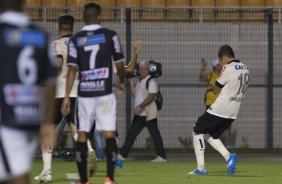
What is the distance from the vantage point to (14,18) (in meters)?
6.95

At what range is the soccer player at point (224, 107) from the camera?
52.5 ft

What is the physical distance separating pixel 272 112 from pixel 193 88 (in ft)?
6.41

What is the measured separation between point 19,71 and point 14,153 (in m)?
0.59

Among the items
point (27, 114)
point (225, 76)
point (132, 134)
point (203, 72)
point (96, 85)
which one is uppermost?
point (27, 114)

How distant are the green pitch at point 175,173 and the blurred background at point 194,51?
3.13 meters

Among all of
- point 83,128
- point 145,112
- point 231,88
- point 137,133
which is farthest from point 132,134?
point 83,128

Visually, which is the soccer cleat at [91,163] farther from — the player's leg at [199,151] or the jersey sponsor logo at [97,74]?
the player's leg at [199,151]

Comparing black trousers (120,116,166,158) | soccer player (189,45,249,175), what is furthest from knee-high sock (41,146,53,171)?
black trousers (120,116,166,158)

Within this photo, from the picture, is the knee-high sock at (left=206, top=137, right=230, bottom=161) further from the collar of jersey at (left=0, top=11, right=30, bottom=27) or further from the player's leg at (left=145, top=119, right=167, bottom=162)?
the collar of jersey at (left=0, top=11, right=30, bottom=27)

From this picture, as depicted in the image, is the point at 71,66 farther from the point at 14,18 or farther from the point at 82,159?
the point at 14,18

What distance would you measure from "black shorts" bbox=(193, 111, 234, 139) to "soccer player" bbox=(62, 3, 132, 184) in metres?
4.18

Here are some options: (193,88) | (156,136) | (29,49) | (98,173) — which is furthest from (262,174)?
(29,49)

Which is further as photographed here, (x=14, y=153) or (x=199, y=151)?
(x=199, y=151)

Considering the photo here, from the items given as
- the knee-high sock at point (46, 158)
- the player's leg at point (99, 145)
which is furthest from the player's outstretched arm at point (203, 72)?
the knee-high sock at point (46, 158)
